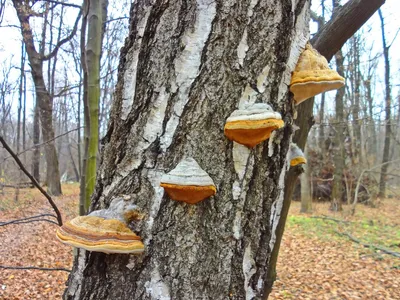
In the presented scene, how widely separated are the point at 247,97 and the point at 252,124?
0.17m

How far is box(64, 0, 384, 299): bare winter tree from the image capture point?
3.49ft

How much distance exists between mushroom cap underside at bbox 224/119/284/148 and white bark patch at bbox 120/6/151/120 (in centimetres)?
39

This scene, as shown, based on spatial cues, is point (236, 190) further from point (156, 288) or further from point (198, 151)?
point (156, 288)

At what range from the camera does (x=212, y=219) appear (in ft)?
3.54

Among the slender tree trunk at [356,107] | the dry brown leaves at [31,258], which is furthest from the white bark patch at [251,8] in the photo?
the slender tree trunk at [356,107]

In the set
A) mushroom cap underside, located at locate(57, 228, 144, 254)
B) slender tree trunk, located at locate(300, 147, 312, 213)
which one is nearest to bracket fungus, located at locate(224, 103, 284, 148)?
mushroom cap underside, located at locate(57, 228, 144, 254)

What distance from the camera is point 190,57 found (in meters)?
1.14

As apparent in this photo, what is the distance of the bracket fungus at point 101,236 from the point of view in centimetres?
102

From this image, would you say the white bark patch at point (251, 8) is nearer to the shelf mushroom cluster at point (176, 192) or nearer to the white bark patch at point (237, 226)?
the shelf mushroom cluster at point (176, 192)

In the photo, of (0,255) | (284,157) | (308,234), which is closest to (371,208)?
(308,234)

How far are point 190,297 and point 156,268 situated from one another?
0.47 ft

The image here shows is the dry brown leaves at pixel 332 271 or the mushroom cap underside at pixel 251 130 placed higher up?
the mushroom cap underside at pixel 251 130

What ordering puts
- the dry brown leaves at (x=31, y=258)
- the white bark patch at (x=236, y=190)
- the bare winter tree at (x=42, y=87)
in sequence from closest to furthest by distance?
the white bark patch at (x=236, y=190), the dry brown leaves at (x=31, y=258), the bare winter tree at (x=42, y=87)

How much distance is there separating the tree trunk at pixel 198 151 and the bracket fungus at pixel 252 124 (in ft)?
0.12
